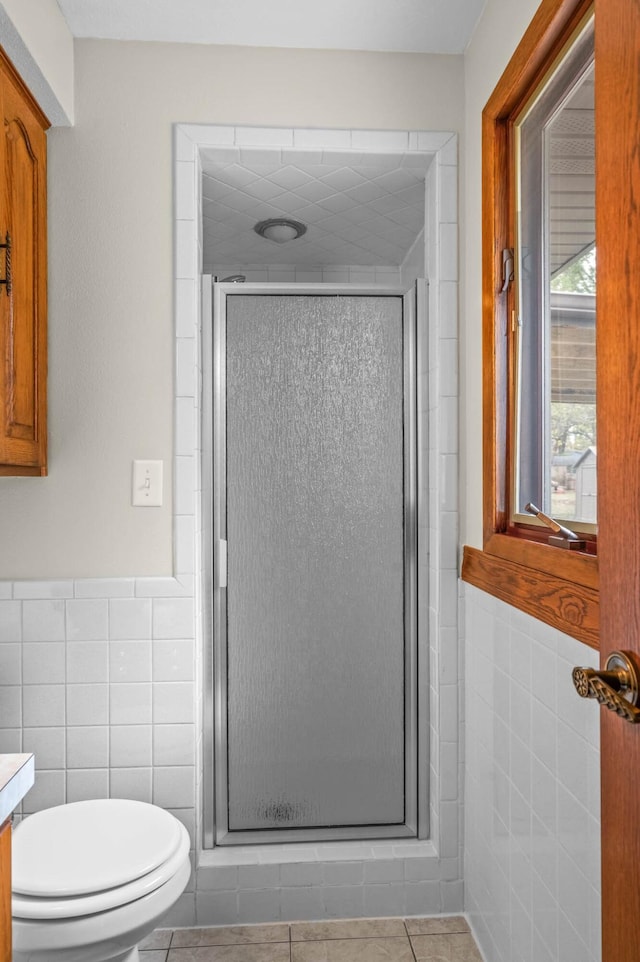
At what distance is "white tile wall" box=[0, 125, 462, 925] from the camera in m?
1.82

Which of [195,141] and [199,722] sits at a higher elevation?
[195,141]

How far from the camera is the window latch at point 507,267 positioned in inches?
62.8

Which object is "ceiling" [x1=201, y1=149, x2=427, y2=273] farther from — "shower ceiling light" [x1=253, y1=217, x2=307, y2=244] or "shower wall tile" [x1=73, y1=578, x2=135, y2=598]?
"shower wall tile" [x1=73, y1=578, x2=135, y2=598]

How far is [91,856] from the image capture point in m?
1.40

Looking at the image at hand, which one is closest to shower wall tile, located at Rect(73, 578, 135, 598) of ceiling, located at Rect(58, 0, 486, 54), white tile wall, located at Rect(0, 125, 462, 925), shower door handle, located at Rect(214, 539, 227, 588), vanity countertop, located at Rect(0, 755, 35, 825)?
white tile wall, located at Rect(0, 125, 462, 925)

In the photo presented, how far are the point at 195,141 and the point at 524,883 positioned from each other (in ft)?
6.68

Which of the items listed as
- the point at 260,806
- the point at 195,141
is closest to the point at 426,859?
the point at 260,806

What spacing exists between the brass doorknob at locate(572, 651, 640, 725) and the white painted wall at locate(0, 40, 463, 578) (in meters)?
1.32

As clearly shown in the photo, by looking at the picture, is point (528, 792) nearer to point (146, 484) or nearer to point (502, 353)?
Result: point (502, 353)

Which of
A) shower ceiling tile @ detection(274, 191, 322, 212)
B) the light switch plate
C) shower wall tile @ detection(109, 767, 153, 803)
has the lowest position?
shower wall tile @ detection(109, 767, 153, 803)


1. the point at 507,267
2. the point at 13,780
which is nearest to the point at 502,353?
the point at 507,267

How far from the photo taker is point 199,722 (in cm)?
189

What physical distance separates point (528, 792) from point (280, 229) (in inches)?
77.6

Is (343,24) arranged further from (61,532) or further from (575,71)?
(61,532)
